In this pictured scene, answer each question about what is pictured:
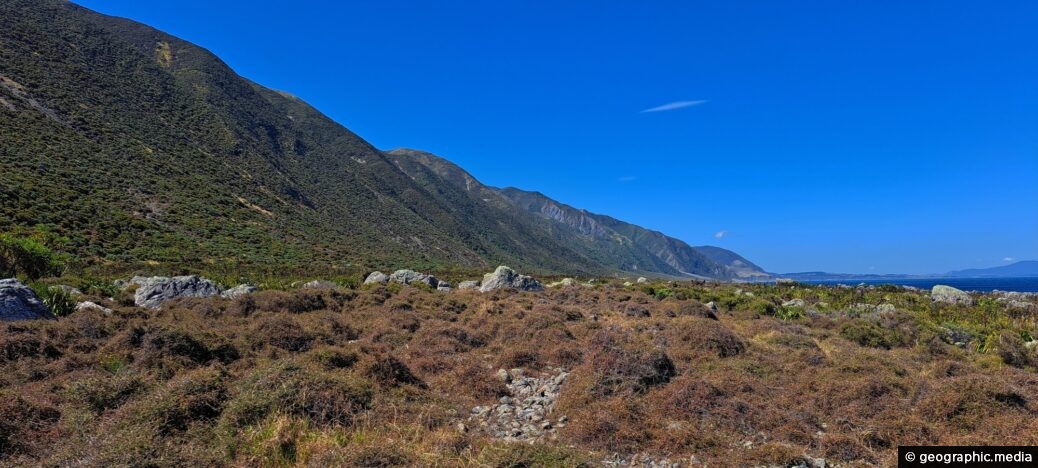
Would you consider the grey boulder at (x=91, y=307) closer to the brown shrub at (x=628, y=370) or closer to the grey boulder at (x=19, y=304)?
the grey boulder at (x=19, y=304)

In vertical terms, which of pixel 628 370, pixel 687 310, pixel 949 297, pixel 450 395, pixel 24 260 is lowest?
pixel 450 395

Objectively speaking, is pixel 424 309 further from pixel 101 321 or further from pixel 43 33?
pixel 43 33

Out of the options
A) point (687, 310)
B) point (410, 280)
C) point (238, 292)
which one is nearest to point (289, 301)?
point (238, 292)

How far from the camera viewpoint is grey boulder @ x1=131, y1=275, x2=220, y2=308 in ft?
68.0

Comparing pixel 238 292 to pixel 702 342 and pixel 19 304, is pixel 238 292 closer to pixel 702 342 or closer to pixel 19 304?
pixel 19 304

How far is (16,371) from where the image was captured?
31.6 ft

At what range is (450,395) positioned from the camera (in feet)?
35.5

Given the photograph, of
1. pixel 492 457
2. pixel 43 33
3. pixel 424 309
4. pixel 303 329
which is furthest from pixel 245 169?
pixel 492 457

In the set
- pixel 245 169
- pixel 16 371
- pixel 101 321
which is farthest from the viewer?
pixel 245 169

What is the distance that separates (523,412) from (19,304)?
50.8 feet

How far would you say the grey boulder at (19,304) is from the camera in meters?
13.3

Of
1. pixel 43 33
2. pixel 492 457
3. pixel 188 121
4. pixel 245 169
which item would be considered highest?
pixel 43 33

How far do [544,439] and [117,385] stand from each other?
25.8 feet

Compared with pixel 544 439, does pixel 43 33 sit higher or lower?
higher
